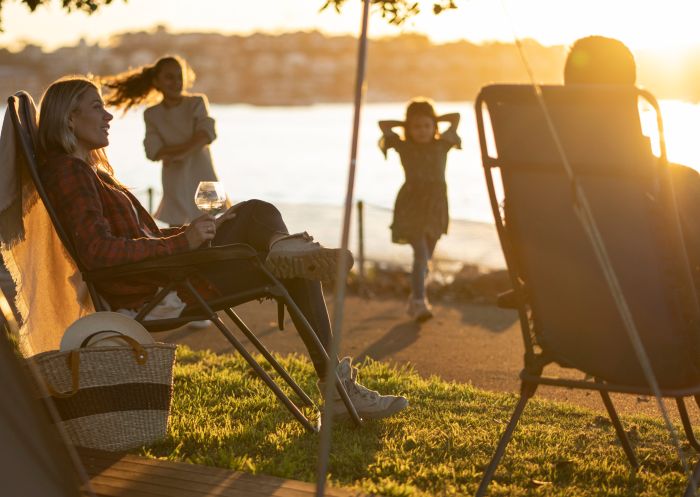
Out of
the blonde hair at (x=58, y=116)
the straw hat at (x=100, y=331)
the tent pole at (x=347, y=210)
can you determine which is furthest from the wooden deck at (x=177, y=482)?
the blonde hair at (x=58, y=116)

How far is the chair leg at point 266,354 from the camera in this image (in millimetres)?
4340

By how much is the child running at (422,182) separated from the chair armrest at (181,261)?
4482 millimetres

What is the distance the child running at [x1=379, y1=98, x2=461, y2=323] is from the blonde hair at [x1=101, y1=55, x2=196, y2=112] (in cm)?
172

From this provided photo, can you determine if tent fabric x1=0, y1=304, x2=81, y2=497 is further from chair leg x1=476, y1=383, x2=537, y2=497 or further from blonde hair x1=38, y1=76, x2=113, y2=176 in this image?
blonde hair x1=38, y1=76, x2=113, y2=176

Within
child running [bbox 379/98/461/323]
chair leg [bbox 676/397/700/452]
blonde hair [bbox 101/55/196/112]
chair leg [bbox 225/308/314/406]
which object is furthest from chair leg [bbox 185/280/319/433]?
child running [bbox 379/98/461/323]

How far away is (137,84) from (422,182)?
2255 mm

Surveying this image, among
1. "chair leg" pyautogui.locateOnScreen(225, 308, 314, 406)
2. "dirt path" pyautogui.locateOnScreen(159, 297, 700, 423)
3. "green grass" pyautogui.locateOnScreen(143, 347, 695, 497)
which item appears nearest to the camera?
"green grass" pyautogui.locateOnScreen(143, 347, 695, 497)

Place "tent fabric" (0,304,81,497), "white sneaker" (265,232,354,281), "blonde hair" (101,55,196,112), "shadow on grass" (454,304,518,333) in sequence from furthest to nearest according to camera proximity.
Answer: "shadow on grass" (454,304,518,333)
"blonde hair" (101,55,196,112)
"white sneaker" (265,232,354,281)
"tent fabric" (0,304,81,497)

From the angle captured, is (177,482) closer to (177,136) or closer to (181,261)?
(181,261)

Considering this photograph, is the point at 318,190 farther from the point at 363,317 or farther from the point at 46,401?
the point at 46,401

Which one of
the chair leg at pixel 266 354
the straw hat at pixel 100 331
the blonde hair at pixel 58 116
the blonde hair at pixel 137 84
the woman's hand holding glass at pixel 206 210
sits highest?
the blonde hair at pixel 58 116

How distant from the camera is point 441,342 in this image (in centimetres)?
725

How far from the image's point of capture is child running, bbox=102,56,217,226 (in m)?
7.63

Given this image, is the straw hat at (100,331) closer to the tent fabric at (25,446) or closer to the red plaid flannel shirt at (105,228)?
the red plaid flannel shirt at (105,228)
